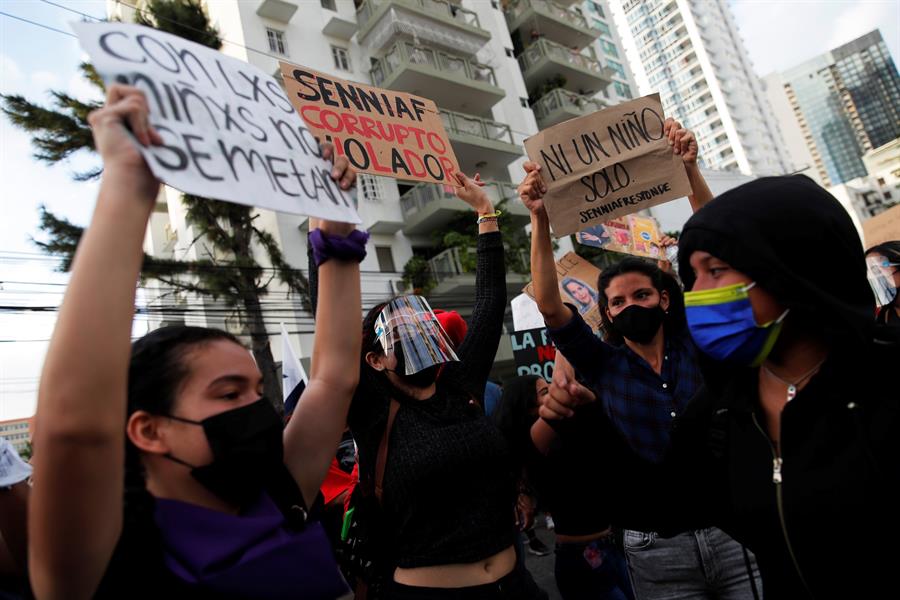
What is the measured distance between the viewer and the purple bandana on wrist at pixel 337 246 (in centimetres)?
189

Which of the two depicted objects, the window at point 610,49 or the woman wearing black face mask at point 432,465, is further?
the window at point 610,49

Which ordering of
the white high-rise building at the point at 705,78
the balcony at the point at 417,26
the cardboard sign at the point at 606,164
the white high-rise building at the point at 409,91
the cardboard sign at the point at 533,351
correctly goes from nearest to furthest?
the cardboard sign at the point at 606,164 < the cardboard sign at the point at 533,351 < the white high-rise building at the point at 409,91 < the balcony at the point at 417,26 < the white high-rise building at the point at 705,78

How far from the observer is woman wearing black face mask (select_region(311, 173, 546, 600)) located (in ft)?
6.72

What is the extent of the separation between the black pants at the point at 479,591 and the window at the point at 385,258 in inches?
645

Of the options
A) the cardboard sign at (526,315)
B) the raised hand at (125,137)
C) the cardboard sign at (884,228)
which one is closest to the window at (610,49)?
the cardboard sign at (884,228)

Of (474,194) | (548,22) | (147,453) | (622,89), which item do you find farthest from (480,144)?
(622,89)

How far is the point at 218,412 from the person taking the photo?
1.41m

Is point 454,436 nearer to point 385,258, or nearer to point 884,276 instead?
point 884,276

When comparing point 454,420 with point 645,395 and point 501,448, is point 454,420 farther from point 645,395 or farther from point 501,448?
point 645,395

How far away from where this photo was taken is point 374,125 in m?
2.91

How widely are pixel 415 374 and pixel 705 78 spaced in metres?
106

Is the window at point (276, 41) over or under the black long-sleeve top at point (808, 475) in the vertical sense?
over

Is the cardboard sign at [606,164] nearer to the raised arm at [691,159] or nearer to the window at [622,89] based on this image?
the raised arm at [691,159]

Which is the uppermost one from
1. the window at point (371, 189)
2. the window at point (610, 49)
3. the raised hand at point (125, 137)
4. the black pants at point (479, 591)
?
the window at point (610, 49)
